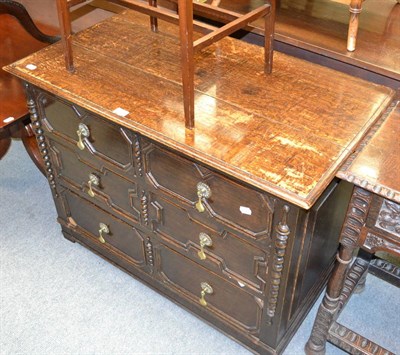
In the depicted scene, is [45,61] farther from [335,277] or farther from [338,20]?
[335,277]

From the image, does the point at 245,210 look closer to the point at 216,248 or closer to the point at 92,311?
the point at 216,248

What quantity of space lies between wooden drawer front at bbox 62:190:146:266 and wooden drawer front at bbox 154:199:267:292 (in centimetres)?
19

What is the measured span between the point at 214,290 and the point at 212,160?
605 mm

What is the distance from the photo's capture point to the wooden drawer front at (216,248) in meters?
1.53

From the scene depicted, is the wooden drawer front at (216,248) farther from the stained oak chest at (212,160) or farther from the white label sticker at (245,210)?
the white label sticker at (245,210)

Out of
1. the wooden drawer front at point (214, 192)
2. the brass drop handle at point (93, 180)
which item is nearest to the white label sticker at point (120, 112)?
the wooden drawer front at point (214, 192)

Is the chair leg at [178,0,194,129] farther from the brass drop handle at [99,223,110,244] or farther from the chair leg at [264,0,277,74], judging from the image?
the brass drop handle at [99,223,110,244]

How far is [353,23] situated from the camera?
1652 millimetres

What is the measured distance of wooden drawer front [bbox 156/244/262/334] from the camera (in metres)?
1.69

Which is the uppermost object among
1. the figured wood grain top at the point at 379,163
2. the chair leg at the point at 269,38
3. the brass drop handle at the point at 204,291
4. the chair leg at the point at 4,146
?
the chair leg at the point at 269,38

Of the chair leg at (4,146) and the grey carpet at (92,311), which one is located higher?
the chair leg at (4,146)

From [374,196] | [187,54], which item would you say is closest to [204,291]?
[374,196]

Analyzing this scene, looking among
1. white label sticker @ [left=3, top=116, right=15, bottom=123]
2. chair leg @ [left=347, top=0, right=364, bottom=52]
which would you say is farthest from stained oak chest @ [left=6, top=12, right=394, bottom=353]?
white label sticker @ [left=3, top=116, right=15, bottom=123]

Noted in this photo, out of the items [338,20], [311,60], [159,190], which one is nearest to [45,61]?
[159,190]
